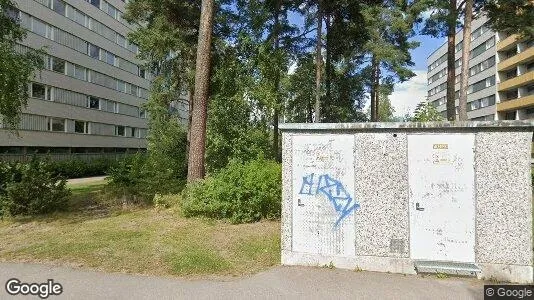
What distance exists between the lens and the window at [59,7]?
1362 inches

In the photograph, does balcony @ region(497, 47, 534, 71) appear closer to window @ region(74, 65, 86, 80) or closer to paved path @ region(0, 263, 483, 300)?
paved path @ region(0, 263, 483, 300)

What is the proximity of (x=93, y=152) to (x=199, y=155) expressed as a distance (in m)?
36.1

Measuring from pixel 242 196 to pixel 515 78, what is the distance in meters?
52.4

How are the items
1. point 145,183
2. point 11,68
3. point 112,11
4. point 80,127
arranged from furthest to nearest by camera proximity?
point 112,11
point 80,127
point 145,183
point 11,68

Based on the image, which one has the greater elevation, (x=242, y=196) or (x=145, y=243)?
(x=242, y=196)

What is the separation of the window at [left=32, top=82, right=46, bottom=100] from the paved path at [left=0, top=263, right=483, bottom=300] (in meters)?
31.9

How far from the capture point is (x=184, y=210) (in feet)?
30.7

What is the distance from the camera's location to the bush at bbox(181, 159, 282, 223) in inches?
341

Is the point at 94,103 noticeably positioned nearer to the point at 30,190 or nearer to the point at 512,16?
the point at 30,190

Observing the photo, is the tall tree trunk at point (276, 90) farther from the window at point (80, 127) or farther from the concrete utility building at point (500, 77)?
the concrete utility building at point (500, 77)

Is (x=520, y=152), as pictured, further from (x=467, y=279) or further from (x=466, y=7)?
(x=466, y=7)

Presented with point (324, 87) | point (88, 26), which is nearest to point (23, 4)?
point (88, 26)

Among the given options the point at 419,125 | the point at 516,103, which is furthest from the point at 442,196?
the point at 516,103

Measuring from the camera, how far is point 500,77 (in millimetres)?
53594
